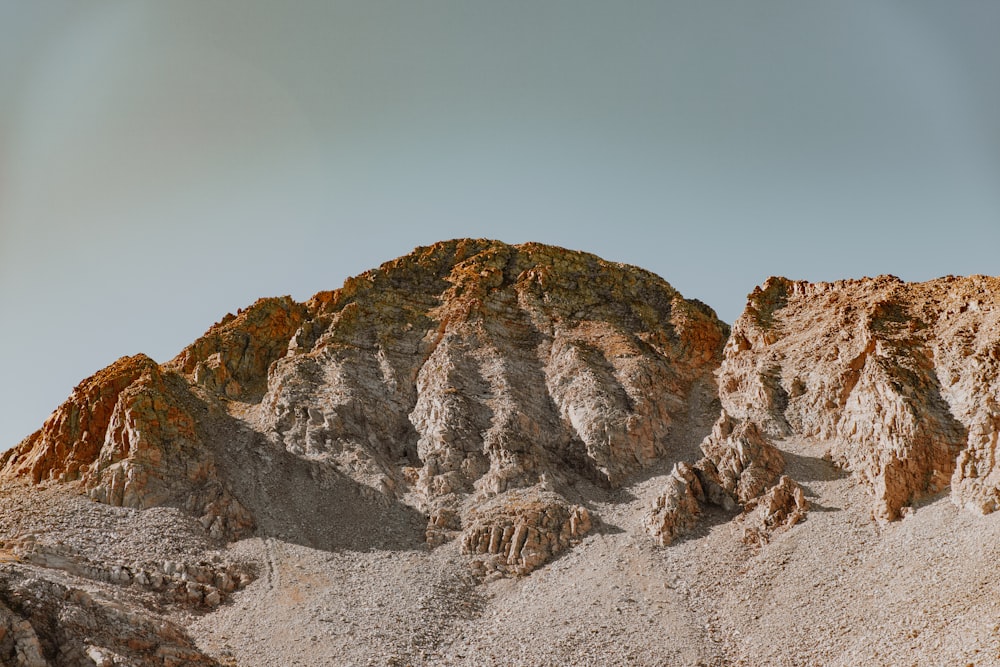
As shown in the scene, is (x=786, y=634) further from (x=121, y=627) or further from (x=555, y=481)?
(x=121, y=627)

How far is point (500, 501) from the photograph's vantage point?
62688 millimetres

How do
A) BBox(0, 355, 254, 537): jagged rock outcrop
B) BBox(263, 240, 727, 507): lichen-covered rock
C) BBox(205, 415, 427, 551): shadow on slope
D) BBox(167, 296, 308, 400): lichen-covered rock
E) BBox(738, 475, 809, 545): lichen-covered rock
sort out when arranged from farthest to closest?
BBox(167, 296, 308, 400): lichen-covered rock → BBox(263, 240, 727, 507): lichen-covered rock → BBox(0, 355, 254, 537): jagged rock outcrop → BBox(205, 415, 427, 551): shadow on slope → BBox(738, 475, 809, 545): lichen-covered rock

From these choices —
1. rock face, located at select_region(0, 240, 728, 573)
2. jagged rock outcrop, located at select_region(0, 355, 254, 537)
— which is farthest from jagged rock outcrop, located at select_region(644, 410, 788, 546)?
jagged rock outcrop, located at select_region(0, 355, 254, 537)

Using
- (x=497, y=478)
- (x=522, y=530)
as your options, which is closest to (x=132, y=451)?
(x=497, y=478)

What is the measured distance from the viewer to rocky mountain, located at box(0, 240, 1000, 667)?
47219mm

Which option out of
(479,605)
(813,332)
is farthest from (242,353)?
(813,332)

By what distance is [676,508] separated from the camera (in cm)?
5816

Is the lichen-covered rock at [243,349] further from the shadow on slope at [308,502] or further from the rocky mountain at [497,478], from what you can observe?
the shadow on slope at [308,502]

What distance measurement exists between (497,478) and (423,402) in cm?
1303

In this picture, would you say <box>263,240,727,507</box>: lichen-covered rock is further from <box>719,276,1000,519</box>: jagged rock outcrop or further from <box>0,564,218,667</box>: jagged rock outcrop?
<box>0,564,218,667</box>: jagged rock outcrop

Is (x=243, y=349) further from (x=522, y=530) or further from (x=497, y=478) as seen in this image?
(x=522, y=530)

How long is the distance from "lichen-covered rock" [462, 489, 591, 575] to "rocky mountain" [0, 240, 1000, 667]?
0.63ft

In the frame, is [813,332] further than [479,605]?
Yes

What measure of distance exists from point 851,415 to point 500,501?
28309 mm
